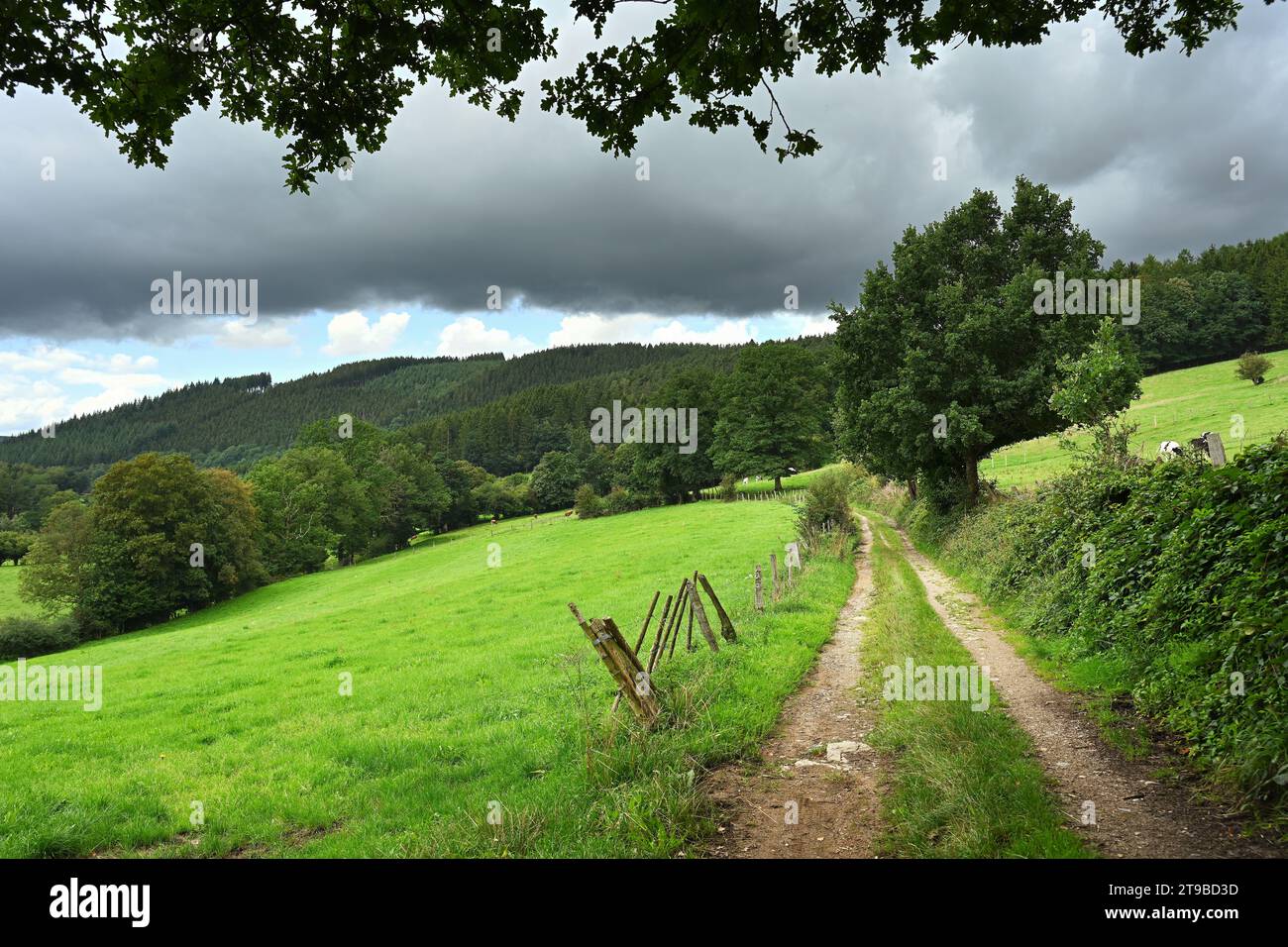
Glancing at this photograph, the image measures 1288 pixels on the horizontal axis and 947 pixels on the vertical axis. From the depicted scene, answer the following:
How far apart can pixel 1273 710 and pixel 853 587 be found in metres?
16.8

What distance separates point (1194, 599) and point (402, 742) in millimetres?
11361

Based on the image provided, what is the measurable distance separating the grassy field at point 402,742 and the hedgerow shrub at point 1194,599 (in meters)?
4.88

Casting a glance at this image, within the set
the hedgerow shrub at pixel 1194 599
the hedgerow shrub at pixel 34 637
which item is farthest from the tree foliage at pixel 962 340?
the hedgerow shrub at pixel 34 637

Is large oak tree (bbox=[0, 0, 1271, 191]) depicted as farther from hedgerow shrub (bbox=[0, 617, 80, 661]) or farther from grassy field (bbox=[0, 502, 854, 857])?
hedgerow shrub (bbox=[0, 617, 80, 661])

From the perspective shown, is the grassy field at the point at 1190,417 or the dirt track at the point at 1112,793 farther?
the grassy field at the point at 1190,417

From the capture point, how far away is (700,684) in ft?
33.8

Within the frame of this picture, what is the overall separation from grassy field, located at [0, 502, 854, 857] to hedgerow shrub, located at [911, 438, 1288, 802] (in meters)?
4.88

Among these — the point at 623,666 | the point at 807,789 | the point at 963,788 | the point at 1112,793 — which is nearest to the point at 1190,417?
the point at 1112,793

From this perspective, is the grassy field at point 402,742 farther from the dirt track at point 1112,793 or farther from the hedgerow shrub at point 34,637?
the hedgerow shrub at point 34,637

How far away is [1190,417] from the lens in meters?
46.7

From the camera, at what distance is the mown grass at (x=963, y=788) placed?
538cm

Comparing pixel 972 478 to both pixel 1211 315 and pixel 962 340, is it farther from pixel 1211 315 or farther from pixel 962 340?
pixel 1211 315
